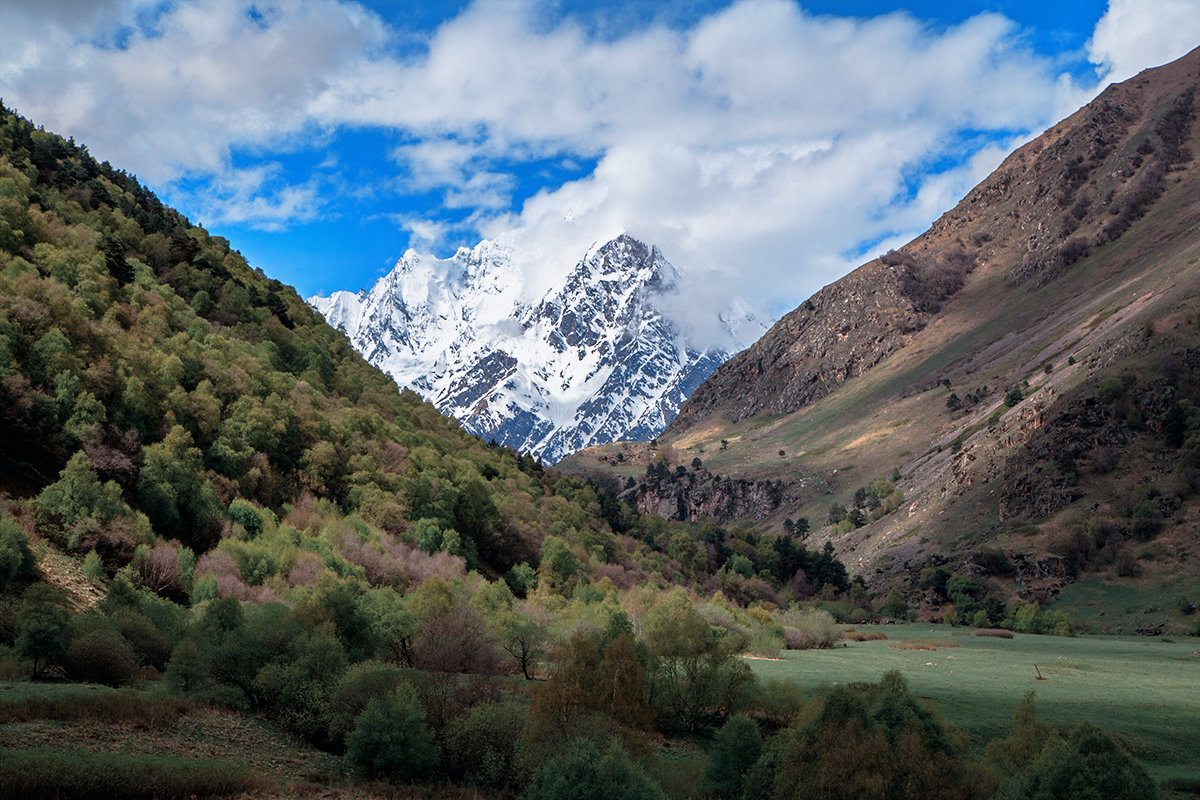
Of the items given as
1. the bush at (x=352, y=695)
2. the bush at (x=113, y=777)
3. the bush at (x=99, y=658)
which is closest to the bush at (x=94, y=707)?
the bush at (x=99, y=658)

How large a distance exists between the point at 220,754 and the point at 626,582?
62591 mm

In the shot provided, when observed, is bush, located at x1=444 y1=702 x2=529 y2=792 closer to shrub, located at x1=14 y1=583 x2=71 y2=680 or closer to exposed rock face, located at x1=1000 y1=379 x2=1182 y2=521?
shrub, located at x1=14 y1=583 x2=71 y2=680

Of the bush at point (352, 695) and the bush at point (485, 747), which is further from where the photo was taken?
the bush at point (352, 695)

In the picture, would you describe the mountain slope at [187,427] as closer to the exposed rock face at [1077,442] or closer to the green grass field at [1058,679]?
the green grass field at [1058,679]

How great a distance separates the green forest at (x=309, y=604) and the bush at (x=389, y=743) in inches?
3.5

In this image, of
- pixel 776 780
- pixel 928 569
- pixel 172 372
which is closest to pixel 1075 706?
pixel 776 780

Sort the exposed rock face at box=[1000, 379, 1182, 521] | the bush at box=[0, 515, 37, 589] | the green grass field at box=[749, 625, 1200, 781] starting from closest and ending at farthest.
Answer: the bush at box=[0, 515, 37, 589], the green grass field at box=[749, 625, 1200, 781], the exposed rock face at box=[1000, 379, 1182, 521]

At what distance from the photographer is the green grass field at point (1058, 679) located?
37.7m

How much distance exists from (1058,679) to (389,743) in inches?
1780

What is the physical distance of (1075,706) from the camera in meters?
42.4

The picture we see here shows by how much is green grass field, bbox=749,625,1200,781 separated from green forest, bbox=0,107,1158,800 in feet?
9.68

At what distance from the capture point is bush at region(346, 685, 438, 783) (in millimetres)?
26266

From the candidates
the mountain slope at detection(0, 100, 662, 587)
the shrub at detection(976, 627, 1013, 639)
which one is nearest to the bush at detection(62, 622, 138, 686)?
the mountain slope at detection(0, 100, 662, 587)

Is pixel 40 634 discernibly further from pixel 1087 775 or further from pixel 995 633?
pixel 995 633
